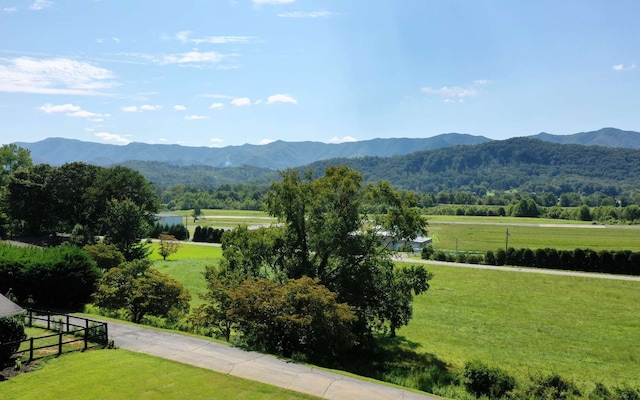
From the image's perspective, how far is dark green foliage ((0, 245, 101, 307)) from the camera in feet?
82.3

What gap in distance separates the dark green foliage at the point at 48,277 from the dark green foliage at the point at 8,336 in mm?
10911

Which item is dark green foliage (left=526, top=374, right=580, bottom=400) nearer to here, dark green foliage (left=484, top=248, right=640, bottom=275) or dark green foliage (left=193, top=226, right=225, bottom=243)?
dark green foliage (left=484, top=248, right=640, bottom=275)

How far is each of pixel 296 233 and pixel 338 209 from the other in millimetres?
2566

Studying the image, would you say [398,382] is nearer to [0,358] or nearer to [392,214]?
[392,214]

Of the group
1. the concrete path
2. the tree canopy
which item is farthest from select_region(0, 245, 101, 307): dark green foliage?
the tree canopy

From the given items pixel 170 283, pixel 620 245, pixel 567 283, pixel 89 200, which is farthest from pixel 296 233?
pixel 620 245

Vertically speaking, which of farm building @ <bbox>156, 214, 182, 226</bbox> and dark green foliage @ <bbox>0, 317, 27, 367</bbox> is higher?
dark green foliage @ <bbox>0, 317, 27, 367</bbox>

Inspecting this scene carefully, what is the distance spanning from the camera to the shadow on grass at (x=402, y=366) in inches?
666

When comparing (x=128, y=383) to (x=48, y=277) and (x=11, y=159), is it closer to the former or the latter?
(x=48, y=277)

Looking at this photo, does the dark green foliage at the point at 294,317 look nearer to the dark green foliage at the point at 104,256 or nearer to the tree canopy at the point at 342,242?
the tree canopy at the point at 342,242

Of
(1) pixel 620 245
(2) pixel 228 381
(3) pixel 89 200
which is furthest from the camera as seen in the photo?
(1) pixel 620 245

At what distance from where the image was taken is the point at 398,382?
1656cm

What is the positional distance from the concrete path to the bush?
130 inches

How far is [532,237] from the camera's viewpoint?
78.1 m
